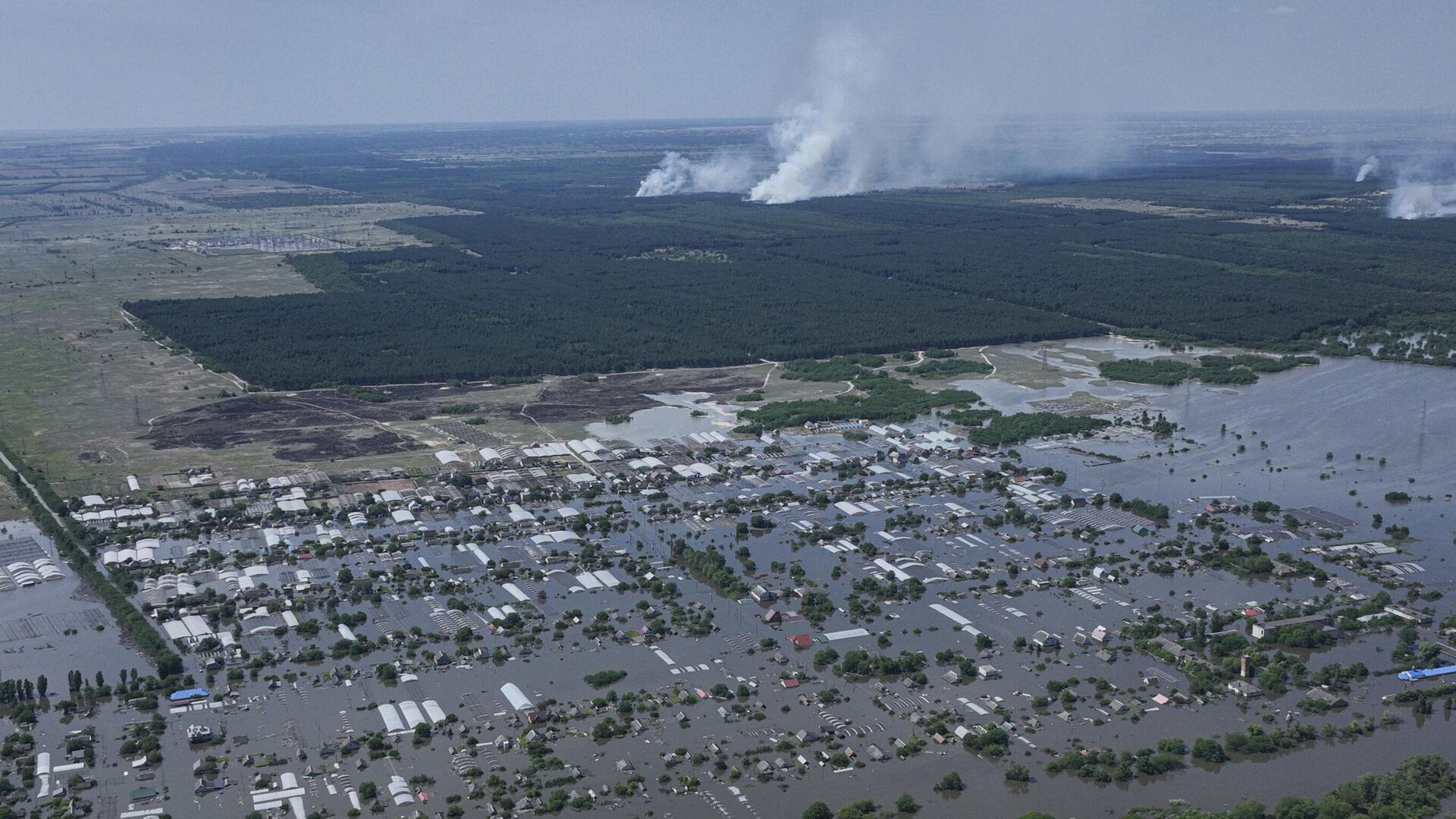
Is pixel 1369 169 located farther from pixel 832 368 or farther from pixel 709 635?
pixel 709 635

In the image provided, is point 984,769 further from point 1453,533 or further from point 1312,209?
point 1312,209

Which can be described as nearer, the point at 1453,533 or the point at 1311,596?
the point at 1311,596

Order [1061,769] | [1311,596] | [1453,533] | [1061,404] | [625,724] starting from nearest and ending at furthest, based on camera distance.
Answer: [1061,769] → [625,724] → [1311,596] → [1453,533] → [1061,404]

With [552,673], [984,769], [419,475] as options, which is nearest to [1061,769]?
[984,769]

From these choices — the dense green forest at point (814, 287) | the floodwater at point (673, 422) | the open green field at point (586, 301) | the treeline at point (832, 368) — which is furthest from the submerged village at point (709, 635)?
the dense green forest at point (814, 287)

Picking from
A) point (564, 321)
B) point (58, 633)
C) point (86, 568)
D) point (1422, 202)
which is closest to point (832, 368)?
point (564, 321)

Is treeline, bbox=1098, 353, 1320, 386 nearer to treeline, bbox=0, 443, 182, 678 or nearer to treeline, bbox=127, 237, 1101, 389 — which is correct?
treeline, bbox=127, 237, 1101, 389

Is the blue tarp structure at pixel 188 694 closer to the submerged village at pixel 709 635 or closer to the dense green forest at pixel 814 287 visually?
the submerged village at pixel 709 635
